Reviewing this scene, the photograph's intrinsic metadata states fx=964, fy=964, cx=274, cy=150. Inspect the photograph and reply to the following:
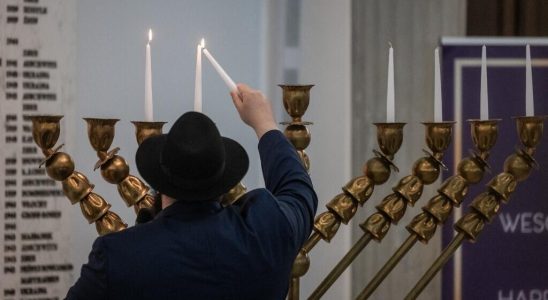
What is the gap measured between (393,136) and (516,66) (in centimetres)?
59

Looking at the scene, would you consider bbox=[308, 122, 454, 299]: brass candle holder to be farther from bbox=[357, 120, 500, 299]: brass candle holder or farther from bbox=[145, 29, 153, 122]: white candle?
bbox=[145, 29, 153, 122]: white candle

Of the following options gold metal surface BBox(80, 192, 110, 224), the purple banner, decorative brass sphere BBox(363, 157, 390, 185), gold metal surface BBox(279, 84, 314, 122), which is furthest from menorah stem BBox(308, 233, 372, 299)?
the purple banner

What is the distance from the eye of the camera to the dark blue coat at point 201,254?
1.13 metres

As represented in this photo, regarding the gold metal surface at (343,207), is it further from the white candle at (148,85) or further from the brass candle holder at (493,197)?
the white candle at (148,85)

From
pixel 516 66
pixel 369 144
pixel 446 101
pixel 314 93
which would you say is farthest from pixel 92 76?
pixel 516 66

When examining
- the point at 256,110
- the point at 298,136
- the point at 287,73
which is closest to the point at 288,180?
the point at 256,110

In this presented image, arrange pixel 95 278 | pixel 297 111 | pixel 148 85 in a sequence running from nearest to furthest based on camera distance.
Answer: pixel 95 278, pixel 148 85, pixel 297 111

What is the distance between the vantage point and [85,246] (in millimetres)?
1988

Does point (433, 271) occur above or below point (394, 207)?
below

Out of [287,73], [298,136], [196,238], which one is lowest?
[196,238]

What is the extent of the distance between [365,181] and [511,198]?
0.55 meters

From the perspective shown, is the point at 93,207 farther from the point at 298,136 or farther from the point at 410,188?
the point at 410,188

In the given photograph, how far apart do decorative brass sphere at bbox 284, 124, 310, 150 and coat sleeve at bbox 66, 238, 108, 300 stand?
46 cm

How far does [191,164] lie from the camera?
1131 mm
